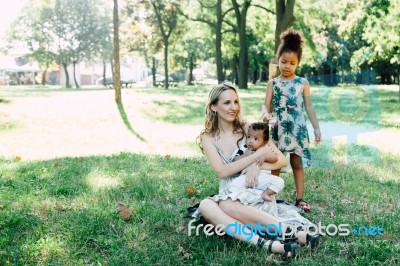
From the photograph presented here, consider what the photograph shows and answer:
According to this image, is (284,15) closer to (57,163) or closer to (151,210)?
(57,163)

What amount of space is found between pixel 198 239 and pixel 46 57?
54129 mm

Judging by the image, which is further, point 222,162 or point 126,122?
point 126,122

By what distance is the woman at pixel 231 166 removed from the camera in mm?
3527

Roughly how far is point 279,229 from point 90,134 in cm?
813

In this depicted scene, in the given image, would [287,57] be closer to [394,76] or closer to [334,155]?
[334,155]

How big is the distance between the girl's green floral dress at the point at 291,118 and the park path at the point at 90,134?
130 inches

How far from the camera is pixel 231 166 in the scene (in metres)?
3.77

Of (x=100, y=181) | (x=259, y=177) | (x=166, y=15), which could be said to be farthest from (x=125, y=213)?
(x=166, y=15)

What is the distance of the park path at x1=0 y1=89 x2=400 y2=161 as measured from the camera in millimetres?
8578

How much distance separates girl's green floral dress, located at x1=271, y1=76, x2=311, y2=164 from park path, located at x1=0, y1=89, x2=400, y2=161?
3.30 meters

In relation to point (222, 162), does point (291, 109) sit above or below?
above

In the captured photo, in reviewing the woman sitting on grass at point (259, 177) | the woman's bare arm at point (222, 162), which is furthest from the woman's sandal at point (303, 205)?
the woman's bare arm at point (222, 162)

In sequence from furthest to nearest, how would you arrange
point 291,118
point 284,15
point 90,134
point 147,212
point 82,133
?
point 284,15
point 82,133
point 90,134
point 291,118
point 147,212

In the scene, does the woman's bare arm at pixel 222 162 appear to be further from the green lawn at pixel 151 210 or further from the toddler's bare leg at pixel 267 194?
the green lawn at pixel 151 210
